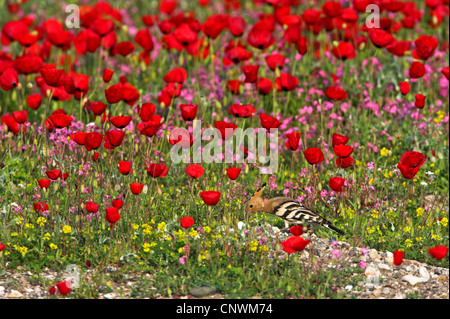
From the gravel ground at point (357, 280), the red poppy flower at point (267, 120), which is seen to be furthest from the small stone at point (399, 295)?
the red poppy flower at point (267, 120)

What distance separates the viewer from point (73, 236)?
4496 millimetres

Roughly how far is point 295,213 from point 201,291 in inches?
32.8

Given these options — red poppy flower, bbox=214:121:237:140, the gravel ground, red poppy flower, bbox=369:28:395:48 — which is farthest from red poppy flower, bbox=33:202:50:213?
red poppy flower, bbox=369:28:395:48

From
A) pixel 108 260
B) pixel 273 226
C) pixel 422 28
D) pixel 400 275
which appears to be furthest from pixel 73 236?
pixel 422 28

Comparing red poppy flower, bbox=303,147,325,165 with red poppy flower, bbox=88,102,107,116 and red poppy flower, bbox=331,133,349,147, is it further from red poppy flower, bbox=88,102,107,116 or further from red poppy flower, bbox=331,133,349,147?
red poppy flower, bbox=88,102,107,116

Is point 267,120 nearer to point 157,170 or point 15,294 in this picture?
point 157,170

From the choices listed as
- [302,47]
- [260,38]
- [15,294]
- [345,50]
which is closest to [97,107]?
[15,294]

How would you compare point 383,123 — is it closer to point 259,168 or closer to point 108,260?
point 259,168

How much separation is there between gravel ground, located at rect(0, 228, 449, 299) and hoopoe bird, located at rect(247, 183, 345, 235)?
0.53ft

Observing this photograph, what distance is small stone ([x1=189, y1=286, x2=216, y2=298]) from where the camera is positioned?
400 centimetres

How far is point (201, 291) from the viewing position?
13.1ft

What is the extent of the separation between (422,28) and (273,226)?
441 centimetres

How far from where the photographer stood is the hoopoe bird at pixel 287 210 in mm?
4418

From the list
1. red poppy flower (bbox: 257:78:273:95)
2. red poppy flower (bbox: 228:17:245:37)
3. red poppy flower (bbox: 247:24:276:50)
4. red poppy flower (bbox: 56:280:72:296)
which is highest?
red poppy flower (bbox: 228:17:245:37)
